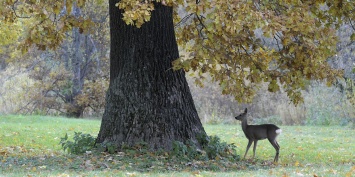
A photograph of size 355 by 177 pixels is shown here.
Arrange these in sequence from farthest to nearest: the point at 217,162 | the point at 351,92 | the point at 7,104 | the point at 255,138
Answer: the point at 7,104 → the point at 351,92 → the point at 255,138 → the point at 217,162

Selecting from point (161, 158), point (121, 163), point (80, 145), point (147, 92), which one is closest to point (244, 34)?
point (147, 92)

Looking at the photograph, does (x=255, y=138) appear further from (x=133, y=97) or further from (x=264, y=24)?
(x=264, y=24)

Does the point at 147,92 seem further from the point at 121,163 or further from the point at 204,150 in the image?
the point at 121,163

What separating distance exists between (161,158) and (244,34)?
3.27m

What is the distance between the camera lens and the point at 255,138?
14.8 m

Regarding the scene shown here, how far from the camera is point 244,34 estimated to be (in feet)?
43.3

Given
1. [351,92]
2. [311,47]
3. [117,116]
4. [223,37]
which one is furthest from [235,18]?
[351,92]

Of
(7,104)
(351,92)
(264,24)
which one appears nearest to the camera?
(264,24)

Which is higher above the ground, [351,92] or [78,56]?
[78,56]

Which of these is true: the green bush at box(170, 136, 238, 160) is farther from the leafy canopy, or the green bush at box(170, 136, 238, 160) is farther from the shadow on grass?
the leafy canopy

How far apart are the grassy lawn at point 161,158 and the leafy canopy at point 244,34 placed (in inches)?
72.1

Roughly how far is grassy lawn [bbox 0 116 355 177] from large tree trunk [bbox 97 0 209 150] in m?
0.69

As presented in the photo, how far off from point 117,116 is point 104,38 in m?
19.4

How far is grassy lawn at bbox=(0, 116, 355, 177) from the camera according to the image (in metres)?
10.2
